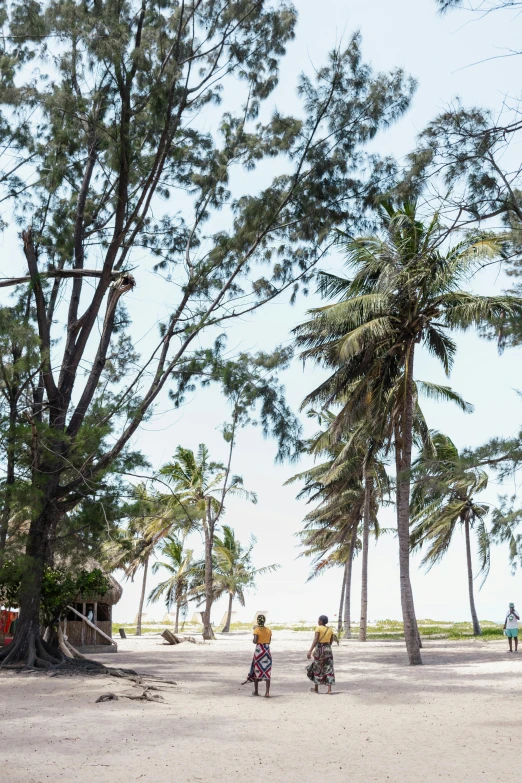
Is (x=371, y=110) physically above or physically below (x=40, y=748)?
above

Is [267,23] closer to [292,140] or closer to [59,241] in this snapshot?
[292,140]

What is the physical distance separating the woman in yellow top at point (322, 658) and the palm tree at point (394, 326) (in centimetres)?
568

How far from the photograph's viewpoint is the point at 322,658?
11.7 m

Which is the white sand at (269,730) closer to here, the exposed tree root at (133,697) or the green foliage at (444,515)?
the exposed tree root at (133,697)

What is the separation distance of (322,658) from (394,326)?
9545mm

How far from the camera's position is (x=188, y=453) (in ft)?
109

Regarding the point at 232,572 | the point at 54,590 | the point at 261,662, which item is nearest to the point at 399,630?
the point at 232,572

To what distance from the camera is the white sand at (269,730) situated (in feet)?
19.7

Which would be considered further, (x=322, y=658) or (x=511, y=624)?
(x=511, y=624)

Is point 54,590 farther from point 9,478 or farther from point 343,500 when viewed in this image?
point 343,500

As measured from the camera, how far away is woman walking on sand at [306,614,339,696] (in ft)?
37.6

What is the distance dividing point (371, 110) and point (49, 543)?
33.9 feet

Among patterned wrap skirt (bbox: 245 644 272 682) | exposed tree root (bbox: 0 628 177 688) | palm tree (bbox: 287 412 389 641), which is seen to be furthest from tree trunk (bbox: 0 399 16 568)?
palm tree (bbox: 287 412 389 641)

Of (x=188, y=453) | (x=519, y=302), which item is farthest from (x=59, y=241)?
(x=188, y=453)
